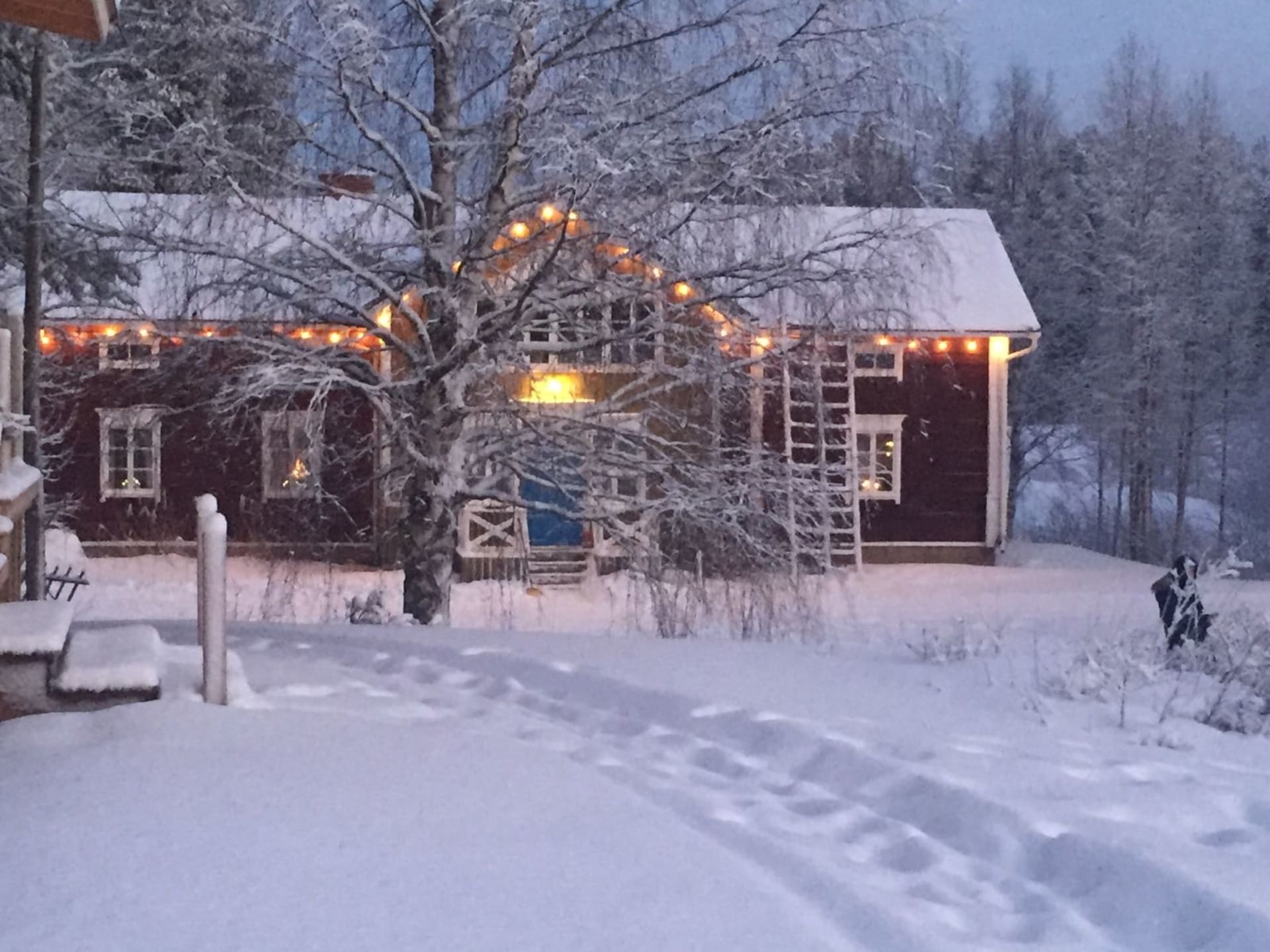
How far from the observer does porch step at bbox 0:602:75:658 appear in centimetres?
524

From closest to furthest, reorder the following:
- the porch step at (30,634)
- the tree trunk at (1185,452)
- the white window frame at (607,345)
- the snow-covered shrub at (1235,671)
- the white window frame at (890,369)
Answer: the porch step at (30,634), the snow-covered shrub at (1235,671), the white window frame at (607,345), the white window frame at (890,369), the tree trunk at (1185,452)

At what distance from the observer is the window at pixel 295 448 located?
1054 cm

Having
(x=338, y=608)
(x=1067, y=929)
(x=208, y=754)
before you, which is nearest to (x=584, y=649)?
(x=208, y=754)

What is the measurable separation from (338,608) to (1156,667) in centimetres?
1040

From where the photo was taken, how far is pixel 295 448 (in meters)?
11.1

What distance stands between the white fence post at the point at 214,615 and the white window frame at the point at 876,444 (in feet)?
64.1

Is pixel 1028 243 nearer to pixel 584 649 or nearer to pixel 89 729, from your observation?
pixel 584 649

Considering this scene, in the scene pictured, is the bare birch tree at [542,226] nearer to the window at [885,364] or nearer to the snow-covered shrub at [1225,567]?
the snow-covered shrub at [1225,567]

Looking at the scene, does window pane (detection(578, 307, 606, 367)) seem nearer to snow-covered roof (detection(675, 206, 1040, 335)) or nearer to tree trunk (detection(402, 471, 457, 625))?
snow-covered roof (detection(675, 206, 1040, 335))

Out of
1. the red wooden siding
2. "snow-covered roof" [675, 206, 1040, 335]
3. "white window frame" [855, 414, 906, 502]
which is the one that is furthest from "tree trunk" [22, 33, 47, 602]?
"white window frame" [855, 414, 906, 502]

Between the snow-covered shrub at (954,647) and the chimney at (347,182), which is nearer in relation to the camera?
the snow-covered shrub at (954,647)

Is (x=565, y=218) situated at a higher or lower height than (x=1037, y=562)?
higher

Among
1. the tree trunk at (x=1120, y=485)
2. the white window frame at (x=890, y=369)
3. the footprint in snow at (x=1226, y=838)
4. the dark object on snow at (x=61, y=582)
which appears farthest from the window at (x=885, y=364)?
the footprint in snow at (x=1226, y=838)

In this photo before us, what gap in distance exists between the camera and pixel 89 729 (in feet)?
16.4
